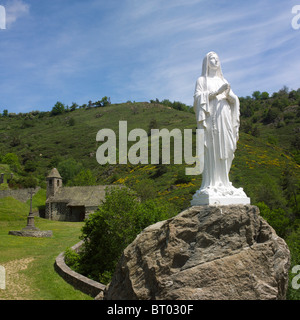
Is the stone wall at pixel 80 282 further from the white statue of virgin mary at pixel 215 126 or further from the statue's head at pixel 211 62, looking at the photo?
the statue's head at pixel 211 62

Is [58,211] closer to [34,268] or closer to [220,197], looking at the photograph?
[34,268]

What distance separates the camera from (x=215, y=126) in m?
7.46

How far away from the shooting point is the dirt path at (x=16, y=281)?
35.5ft

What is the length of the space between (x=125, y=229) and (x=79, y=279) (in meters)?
3.64

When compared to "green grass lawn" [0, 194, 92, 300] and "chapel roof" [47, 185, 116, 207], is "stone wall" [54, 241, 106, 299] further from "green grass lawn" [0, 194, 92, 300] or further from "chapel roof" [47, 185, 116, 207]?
"chapel roof" [47, 185, 116, 207]

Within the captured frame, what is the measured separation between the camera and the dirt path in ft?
35.5

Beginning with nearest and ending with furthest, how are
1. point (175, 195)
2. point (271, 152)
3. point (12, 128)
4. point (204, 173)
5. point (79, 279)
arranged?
→ point (204, 173) → point (79, 279) → point (175, 195) → point (271, 152) → point (12, 128)

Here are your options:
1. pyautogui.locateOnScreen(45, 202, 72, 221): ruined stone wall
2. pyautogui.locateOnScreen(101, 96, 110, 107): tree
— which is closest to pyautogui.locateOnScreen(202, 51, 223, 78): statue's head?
pyautogui.locateOnScreen(45, 202, 72, 221): ruined stone wall

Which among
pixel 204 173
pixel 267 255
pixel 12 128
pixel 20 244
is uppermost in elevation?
pixel 12 128

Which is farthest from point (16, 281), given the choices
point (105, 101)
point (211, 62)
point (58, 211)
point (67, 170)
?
point (105, 101)

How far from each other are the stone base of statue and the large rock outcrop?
0.88ft

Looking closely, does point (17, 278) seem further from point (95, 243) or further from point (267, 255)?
point (267, 255)
